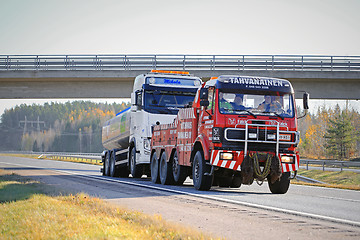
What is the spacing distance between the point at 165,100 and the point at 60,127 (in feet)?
545

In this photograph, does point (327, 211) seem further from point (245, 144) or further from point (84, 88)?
point (84, 88)

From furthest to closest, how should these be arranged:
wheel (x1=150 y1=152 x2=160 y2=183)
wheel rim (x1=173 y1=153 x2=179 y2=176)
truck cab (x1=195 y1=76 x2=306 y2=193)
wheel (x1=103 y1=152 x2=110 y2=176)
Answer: wheel (x1=103 y1=152 x2=110 y2=176), wheel (x1=150 y1=152 x2=160 y2=183), wheel rim (x1=173 y1=153 x2=179 y2=176), truck cab (x1=195 y1=76 x2=306 y2=193)

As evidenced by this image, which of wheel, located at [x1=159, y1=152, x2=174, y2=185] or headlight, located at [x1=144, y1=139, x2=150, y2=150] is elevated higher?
headlight, located at [x1=144, y1=139, x2=150, y2=150]

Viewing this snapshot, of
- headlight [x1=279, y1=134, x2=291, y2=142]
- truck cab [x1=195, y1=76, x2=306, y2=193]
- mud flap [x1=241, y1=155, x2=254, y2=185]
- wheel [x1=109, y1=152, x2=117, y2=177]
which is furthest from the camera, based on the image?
wheel [x1=109, y1=152, x2=117, y2=177]

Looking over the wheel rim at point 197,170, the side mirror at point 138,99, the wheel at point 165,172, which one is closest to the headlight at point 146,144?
the side mirror at point 138,99

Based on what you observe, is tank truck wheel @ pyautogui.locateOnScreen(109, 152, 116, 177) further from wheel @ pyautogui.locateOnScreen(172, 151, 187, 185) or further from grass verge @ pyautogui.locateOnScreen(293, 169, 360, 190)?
grass verge @ pyautogui.locateOnScreen(293, 169, 360, 190)

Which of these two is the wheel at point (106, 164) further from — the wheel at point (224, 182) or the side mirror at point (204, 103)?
the side mirror at point (204, 103)

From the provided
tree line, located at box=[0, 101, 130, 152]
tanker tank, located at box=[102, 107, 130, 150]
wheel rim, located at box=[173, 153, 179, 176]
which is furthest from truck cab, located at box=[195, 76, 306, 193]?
tree line, located at box=[0, 101, 130, 152]

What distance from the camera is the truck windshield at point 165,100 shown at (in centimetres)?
2214

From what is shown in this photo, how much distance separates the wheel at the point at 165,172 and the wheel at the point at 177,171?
0.18 meters

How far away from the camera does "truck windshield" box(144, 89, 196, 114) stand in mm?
22141

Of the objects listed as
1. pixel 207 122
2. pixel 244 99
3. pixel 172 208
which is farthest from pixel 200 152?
pixel 172 208

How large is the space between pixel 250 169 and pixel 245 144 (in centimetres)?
69

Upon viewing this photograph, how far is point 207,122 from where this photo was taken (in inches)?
619
